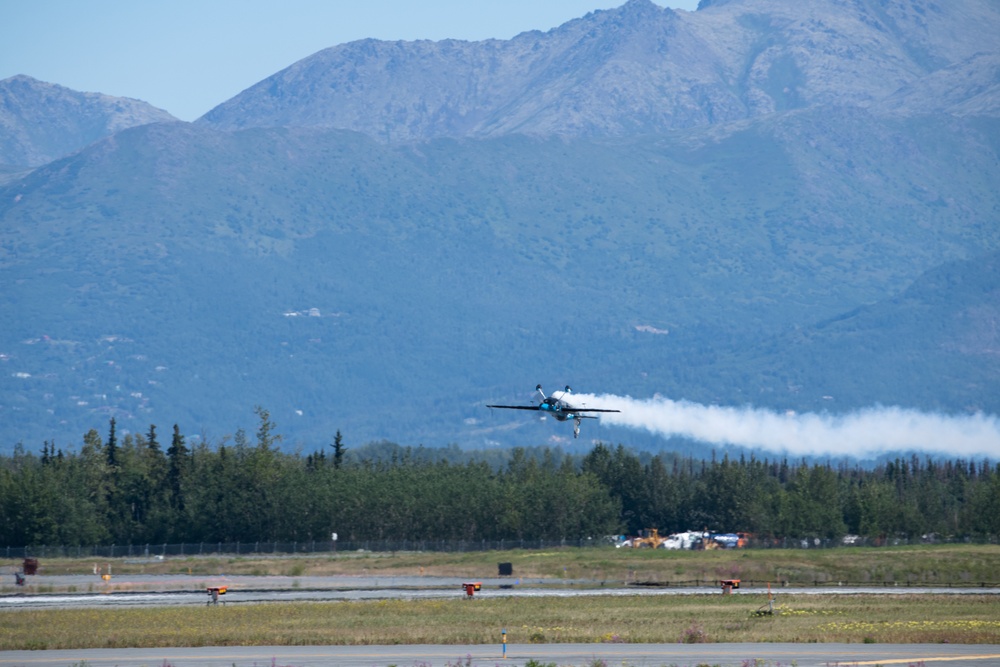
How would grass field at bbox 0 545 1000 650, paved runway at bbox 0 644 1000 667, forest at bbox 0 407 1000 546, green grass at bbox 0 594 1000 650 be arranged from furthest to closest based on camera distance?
forest at bbox 0 407 1000 546, grass field at bbox 0 545 1000 650, green grass at bbox 0 594 1000 650, paved runway at bbox 0 644 1000 667

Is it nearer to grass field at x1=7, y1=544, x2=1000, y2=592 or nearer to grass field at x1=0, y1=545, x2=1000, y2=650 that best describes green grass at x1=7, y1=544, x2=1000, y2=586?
grass field at x1=7, y1=544, x2=1000, y2=592

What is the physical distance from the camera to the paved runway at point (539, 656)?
70875 millimetres

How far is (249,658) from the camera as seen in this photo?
74.7 meters

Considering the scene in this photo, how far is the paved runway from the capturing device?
233 feet

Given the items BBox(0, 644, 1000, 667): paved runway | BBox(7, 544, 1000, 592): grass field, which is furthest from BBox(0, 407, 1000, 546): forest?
BBox(0, 644, 1000, 667): paved runway

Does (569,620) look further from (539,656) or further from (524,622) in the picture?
(539,656)

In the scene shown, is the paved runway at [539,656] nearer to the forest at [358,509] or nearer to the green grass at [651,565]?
the green grass at [651,565]

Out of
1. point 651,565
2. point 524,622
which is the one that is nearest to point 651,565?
point 651,565

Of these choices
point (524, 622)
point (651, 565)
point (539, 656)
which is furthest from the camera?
point (651, 565)

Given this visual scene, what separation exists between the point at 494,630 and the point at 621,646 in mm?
9812

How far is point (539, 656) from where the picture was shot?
73.8 meters

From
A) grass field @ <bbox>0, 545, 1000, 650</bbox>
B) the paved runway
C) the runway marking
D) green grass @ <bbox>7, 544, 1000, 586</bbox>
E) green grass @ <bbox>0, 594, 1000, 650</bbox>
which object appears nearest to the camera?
the runway marking

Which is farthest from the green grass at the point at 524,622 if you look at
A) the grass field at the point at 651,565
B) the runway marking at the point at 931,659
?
the grass field at the point at 651,565

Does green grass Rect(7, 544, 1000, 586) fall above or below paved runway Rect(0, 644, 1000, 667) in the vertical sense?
above
